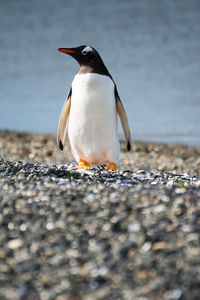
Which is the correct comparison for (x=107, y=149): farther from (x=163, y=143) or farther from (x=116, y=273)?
(x=163, y=143)

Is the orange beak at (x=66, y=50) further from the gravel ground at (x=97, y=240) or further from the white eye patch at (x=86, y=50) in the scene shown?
the gravel ground at (x=97, y=240)

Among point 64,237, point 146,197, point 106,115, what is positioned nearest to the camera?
point 64,237

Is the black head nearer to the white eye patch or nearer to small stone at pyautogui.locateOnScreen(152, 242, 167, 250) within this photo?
the white eye patch

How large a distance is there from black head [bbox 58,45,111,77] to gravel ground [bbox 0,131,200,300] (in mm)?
1622

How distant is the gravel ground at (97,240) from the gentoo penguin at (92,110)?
3.40 feet

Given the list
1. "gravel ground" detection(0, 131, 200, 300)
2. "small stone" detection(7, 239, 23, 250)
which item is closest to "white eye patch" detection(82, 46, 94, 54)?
"gravel ground" detection(0, 131, 200, 300)

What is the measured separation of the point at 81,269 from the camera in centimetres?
291

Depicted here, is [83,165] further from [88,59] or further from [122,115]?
[88,59]

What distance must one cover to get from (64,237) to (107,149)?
2.70m

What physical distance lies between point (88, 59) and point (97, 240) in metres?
3.19

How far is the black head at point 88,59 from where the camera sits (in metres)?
5.73

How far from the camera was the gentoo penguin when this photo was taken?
5.64 m

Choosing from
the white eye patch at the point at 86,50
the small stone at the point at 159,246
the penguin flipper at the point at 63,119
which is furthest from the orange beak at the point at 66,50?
the small stone at the point at 159,246

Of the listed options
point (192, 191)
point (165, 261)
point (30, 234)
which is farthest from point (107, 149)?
point (165, 261)
